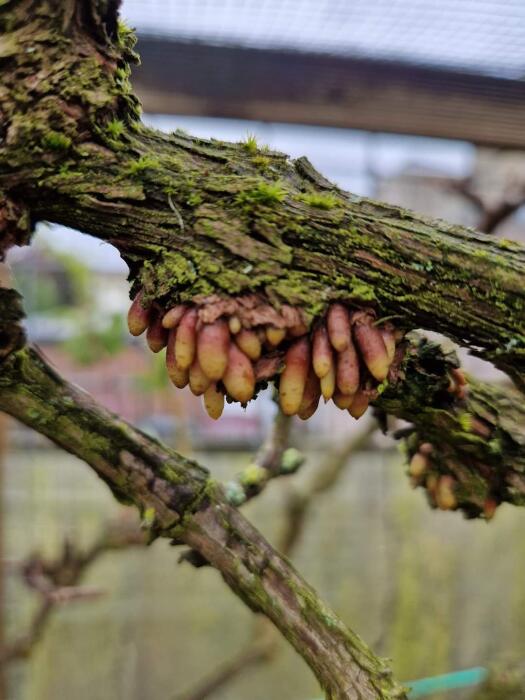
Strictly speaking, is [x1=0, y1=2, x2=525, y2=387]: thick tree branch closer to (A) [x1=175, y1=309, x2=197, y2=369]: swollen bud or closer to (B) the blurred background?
(A) [x1=175, y1=309, x2=197, y2=369]: swollen bud

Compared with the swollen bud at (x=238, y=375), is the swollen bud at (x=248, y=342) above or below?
above

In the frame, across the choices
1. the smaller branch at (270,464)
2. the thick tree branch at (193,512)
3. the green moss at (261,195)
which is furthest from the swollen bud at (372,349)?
the smaller branch at (270,464)

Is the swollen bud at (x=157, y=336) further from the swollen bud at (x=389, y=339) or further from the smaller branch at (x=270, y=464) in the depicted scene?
the smaller branch at (x=270, y=464)

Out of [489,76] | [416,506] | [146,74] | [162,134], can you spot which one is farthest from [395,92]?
[416,506]

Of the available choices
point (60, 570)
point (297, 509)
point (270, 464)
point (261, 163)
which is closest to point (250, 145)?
point (261, 163)

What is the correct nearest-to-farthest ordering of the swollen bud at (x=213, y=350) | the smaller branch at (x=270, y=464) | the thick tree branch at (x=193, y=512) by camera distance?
the swollen bud at (x=213, y=350), the thick tree branch at (x=193, y=512), the smaller branch at (x=270, y=464)

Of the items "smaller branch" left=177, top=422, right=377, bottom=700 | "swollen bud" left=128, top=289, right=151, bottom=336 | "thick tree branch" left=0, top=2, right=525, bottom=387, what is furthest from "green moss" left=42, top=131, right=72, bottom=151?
"smaller branch" left=177, top=422, right=377, bottom=700

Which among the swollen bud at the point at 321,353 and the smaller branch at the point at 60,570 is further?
the smaller branch at the point at 60,570

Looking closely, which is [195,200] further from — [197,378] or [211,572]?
[211,572]
